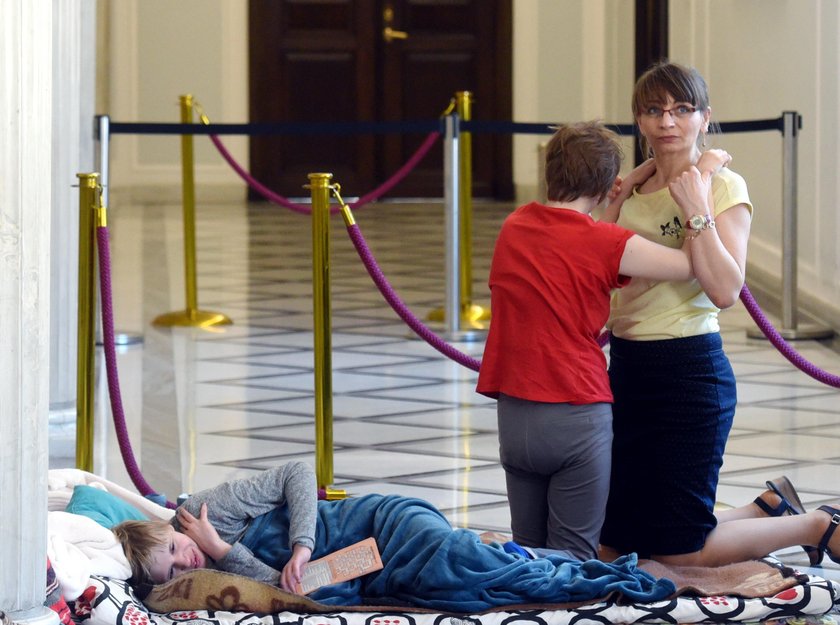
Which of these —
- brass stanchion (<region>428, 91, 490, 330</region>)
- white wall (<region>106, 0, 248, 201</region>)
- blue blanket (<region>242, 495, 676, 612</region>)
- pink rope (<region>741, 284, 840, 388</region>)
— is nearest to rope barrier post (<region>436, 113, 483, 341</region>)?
brass stanchion (<region>428, 91, 490, 330</region>)

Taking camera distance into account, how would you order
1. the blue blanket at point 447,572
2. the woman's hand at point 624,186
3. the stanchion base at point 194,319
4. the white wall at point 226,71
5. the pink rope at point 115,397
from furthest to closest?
the white wall at point 226,71
the stanchion base at point 194,319
the pink rope at point 115,397
the woman's hand at point 624,186
the blue blanket at point 447,572

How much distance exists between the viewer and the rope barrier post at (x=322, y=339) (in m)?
4.52

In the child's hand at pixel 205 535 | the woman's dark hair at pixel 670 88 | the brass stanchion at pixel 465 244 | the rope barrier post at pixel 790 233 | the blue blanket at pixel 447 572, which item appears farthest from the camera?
the brass stanchion at pixel 465 244

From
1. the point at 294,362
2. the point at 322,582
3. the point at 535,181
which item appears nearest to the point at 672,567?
the point at 322,582

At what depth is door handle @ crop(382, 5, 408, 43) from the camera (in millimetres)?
14688

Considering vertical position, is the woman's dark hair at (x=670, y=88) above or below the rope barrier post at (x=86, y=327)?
above

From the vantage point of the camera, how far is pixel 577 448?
11.4 ft

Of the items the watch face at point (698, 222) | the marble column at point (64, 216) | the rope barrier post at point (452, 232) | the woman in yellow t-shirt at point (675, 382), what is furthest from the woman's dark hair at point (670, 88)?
the rope barrier post at point (452, 232)

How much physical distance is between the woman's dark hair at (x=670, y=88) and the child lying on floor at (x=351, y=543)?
1088mm

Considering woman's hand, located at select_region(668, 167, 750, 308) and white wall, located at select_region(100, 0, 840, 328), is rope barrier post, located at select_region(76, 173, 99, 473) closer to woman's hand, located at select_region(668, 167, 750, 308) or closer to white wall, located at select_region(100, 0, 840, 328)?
woman's hand, located at select_region(668, 167, 750, 308)

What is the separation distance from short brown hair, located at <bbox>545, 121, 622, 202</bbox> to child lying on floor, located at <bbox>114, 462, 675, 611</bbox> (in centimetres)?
82

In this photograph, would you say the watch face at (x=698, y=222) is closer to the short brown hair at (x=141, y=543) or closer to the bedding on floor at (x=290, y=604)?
the bedding on floor at (x=290, y=604)

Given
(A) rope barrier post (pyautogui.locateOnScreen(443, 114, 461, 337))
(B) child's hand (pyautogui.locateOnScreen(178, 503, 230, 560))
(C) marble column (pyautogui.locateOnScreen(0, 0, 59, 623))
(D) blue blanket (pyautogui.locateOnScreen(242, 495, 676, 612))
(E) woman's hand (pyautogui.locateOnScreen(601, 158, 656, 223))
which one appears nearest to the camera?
(C) marble column (pyautogui.locateOnScreen(0, 0, 59, 623))

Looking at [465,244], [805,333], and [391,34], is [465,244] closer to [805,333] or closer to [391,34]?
[805,333]
